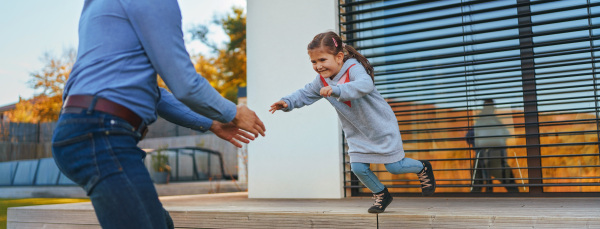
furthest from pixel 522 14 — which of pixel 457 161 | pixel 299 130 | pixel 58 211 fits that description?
pixel 58 211

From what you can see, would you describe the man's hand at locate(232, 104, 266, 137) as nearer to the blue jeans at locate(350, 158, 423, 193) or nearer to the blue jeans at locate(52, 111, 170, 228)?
the blue jeans at locate(52, 111, 170, 228)

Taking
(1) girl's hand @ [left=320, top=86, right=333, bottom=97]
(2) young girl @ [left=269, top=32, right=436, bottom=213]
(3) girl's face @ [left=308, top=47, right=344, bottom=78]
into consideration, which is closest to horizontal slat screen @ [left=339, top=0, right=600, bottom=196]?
(2) young girl @ [left=269, top=32, right=436, bottom=213]

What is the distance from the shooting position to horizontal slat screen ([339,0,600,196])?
3.84 meters

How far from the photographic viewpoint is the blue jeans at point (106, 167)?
1346 mm

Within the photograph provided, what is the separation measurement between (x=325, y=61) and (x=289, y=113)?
1676 mm

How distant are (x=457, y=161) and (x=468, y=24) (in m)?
1.16

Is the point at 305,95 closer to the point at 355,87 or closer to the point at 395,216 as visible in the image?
the point at 355,87

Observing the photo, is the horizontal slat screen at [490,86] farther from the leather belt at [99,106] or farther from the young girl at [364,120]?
the leather belt at [99,106]

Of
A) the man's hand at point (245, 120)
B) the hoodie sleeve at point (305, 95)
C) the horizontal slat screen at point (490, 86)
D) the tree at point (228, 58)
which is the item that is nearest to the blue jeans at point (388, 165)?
the hoodie sleeve at point (305, 95)

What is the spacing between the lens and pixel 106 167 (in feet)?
4.40

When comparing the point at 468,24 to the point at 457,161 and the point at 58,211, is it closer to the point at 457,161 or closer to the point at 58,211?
the point at 457,161

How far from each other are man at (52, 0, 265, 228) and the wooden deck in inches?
63.5

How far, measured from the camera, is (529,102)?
3.90 metres

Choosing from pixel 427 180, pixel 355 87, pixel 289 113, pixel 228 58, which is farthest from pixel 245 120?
pixel 228 58
